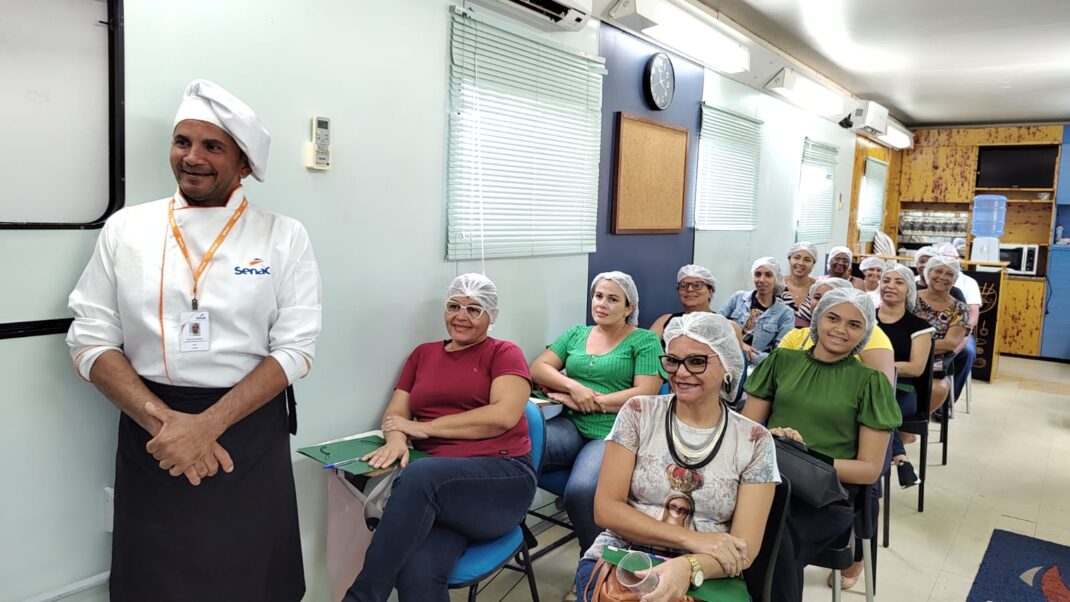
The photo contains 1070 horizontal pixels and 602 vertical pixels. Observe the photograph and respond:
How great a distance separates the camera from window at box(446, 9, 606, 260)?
2777mm

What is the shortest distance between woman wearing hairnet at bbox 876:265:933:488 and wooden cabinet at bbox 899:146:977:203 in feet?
19.2

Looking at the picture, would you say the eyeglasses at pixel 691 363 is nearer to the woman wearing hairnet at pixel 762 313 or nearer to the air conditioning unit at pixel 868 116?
the woman wearing hairnet at pixel 762 313

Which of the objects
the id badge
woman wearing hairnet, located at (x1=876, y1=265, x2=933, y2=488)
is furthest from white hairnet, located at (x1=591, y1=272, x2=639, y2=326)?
the id badge

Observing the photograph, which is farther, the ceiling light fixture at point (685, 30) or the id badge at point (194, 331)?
the ceiling light fixture at point (685, 30)

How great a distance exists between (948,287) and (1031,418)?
2130 millimetres

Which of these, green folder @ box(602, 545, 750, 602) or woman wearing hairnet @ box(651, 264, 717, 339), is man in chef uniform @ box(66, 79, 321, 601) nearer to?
green folder @ box(602, 545, 750, 602)

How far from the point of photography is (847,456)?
244 centimetres

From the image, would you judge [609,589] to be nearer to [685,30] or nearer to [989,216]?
[685,30]

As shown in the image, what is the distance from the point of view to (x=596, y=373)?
10.1ft

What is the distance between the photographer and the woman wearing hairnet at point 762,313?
13.4ft

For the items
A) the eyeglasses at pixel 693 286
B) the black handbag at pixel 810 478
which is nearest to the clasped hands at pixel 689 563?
the black handbag at pixel 810 478

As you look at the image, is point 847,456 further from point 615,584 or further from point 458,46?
point 458,46

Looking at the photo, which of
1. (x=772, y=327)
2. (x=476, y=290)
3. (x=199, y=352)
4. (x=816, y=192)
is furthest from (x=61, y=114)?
(x=816, y=192)

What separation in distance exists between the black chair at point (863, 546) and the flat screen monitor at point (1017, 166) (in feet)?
24.7
